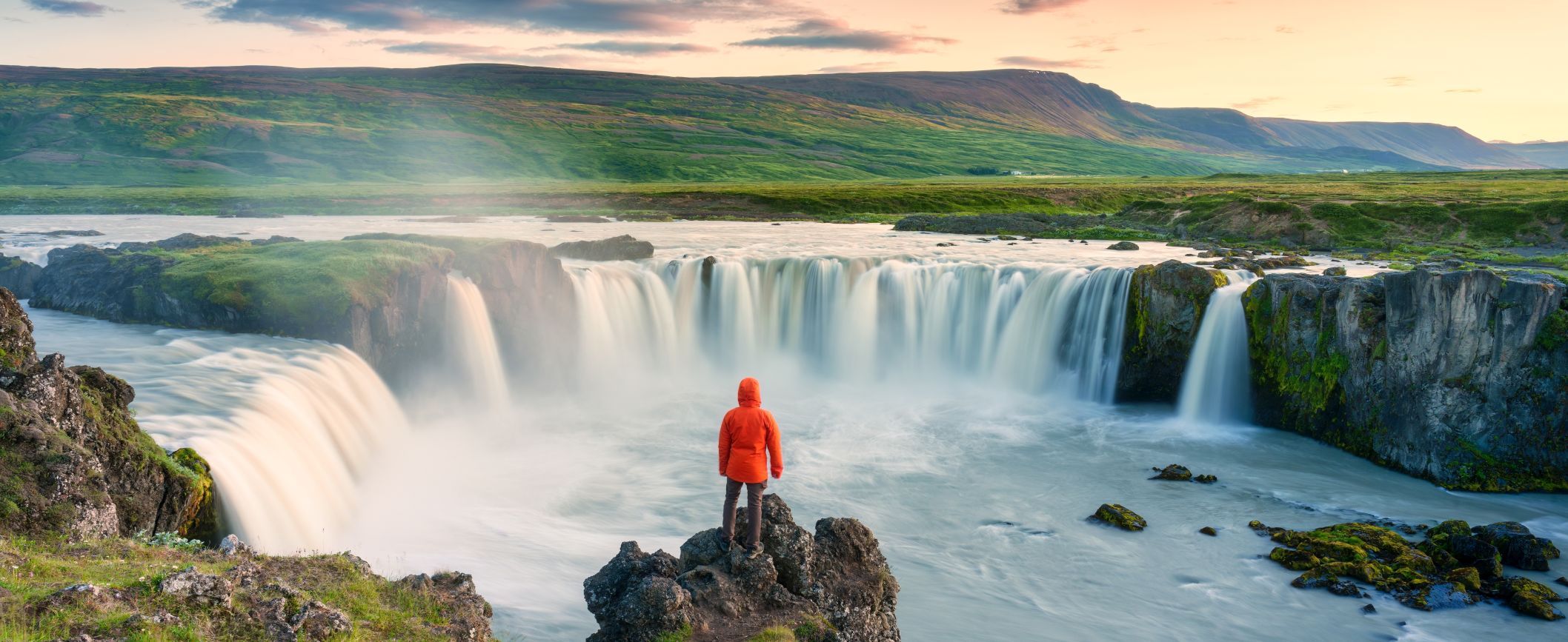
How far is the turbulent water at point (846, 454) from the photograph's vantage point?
1662cm

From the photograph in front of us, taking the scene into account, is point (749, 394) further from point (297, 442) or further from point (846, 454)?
point (846, 454)

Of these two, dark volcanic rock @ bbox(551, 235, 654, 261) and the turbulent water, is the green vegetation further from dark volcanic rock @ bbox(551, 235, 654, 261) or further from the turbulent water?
dark volcanic rock @ bbox(551, 235, 654, 261)

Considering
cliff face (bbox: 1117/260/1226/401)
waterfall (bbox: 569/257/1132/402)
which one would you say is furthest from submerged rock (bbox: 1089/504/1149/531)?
waterfall (bbox: 569/257/1132/402)

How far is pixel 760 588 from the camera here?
468 inches

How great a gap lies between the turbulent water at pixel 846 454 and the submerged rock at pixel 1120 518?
0.43 metres

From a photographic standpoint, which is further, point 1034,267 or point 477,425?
point 1034,267

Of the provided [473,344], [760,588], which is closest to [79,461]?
[760,588]

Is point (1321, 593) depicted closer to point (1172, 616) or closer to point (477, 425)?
point (1172, 616)

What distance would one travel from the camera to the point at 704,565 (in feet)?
39.3

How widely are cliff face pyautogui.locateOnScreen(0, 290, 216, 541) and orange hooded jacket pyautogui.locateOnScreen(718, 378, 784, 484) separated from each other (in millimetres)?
7473

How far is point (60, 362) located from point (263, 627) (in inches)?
278

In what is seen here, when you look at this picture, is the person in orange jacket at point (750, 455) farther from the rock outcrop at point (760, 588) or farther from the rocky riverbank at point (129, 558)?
the rocky riverbank at point (129, 558)

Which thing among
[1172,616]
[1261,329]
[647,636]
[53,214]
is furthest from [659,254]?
[53,214]

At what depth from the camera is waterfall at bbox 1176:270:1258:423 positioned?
94.9ft
